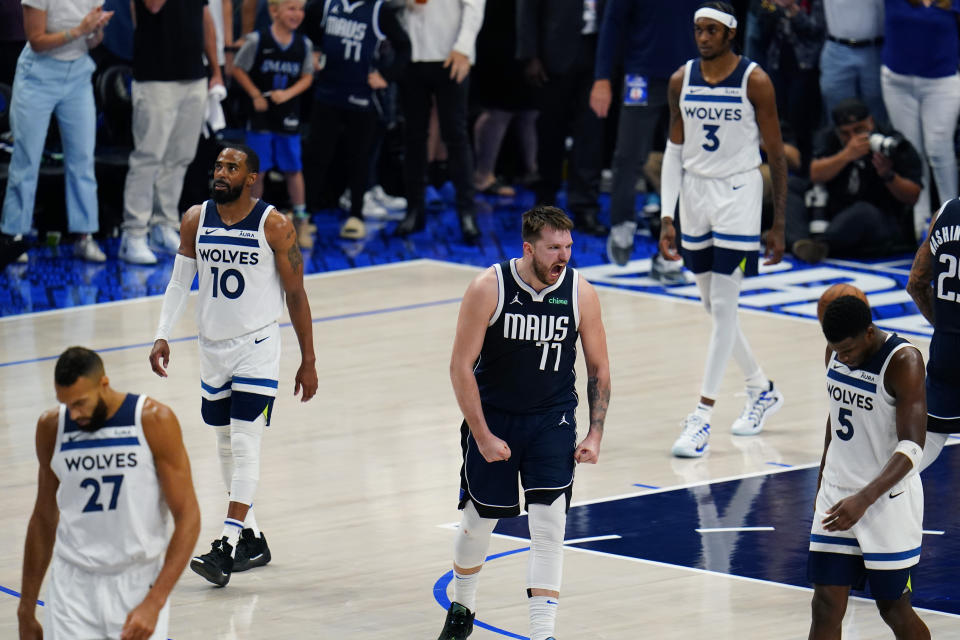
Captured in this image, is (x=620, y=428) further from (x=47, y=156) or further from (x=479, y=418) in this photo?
(x=47, y=156)

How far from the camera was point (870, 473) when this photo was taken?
540 centimetres

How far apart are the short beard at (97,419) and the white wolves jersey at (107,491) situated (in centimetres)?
1

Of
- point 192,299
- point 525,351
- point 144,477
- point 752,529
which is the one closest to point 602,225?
point 192,299

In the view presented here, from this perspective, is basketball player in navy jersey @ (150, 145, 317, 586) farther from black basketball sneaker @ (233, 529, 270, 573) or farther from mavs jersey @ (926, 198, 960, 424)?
mavs jersey @ (926, 198, 960, 424)

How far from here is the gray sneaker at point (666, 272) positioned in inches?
508

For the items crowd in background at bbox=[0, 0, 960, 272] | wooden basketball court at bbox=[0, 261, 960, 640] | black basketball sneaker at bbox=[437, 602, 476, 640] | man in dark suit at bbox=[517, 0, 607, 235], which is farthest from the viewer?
man in dark suit at bbox=[517, 0, 607, 235]

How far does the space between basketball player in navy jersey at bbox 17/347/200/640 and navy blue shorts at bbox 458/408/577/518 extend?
147 centimetres

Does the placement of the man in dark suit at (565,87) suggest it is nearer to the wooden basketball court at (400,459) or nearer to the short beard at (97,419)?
A: the wooden basketball court at (400,459)

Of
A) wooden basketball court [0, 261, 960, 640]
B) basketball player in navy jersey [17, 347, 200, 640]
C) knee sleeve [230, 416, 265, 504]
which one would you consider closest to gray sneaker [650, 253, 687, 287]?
wooden basketball court [0, 261, 960, 640]

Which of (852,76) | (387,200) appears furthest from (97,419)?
(387,200)

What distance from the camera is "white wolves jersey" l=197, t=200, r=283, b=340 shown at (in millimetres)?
6891

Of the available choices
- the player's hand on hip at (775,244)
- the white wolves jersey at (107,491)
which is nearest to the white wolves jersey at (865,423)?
the white wolves jersey at (107,491)

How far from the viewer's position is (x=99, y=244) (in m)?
14.1

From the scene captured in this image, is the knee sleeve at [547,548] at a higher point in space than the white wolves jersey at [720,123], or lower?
lower
